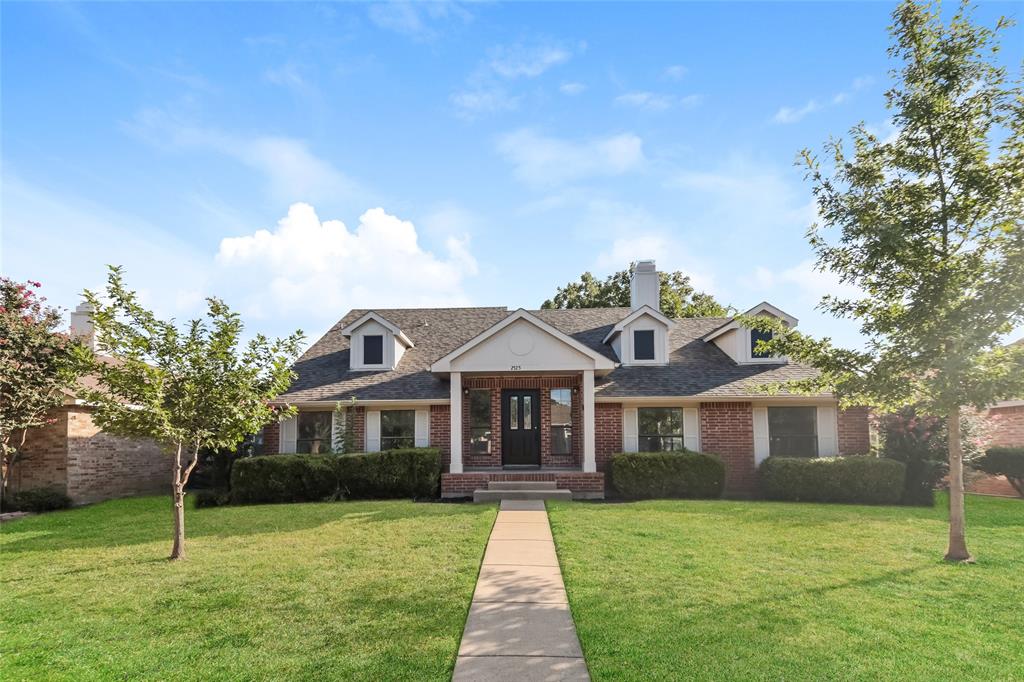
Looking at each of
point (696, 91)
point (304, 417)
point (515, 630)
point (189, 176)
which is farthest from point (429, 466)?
point (696, 91)

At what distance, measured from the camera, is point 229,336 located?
8.39 metres

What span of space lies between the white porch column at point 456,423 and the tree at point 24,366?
8869 millimetres

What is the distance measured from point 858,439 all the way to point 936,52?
37.1 ft

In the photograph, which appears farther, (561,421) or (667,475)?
(561,421)

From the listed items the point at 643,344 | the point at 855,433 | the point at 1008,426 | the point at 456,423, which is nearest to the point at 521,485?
the point at 456,423

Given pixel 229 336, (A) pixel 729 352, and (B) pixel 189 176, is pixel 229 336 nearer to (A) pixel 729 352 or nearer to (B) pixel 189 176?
(B) pixel 189 176

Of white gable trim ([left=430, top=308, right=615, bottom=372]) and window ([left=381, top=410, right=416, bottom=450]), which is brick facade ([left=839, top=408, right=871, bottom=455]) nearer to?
white gable trim ([left=430, top=308, right=615, bottom=372])

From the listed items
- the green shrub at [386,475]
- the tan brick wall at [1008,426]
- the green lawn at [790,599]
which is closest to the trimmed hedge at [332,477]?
the green shrub at [386,475]

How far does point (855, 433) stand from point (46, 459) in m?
22.0

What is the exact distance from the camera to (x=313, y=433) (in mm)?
17016

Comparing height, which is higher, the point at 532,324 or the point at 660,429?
the point at 532,324

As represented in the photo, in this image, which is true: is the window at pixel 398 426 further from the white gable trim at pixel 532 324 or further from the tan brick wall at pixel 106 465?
the tan brick wall at pixel 106 465

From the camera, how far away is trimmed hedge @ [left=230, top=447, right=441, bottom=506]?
47.5ft

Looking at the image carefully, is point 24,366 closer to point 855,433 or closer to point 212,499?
point 212,499
